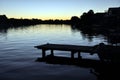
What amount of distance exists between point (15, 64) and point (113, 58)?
11437mm

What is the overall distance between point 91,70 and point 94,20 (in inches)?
4384

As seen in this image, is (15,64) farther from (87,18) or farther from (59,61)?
(87,18)

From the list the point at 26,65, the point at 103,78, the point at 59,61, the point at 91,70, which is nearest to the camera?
the point at 103,78

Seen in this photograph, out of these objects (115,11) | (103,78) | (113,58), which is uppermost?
(115,11)

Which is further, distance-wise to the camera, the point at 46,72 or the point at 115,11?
the point at 115,11

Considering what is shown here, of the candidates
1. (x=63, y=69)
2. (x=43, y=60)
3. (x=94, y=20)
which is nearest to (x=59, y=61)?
(x=43, y=60)

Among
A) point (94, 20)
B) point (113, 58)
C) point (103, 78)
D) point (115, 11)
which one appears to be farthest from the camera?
point (94, 20)

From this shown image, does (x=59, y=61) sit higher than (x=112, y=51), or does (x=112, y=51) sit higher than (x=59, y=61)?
(x=112, y=51)

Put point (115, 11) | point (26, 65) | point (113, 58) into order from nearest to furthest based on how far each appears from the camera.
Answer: point (113, 58)
point (26, 65)
point (115, 11)

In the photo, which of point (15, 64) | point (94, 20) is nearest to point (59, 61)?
point (15, 64)

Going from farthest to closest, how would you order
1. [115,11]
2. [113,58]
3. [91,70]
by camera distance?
[115,11]
[91,70]
[113,58]

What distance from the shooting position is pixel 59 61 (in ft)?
81.1

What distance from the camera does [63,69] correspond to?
20844mm

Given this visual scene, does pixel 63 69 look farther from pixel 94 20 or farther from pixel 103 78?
pixel 94 20
